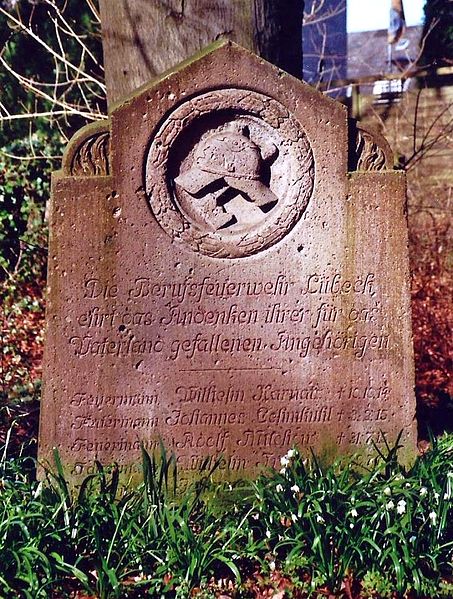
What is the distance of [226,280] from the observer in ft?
15.8

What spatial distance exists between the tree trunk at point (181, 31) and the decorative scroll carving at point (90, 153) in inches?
73.7

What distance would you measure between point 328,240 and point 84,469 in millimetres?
1887

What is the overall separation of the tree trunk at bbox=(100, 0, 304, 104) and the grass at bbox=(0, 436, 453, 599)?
10.6ft

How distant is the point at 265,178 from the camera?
484 centimetres

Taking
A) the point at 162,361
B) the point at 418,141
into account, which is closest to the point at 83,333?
the point at 162,361

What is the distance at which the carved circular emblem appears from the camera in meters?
4.71

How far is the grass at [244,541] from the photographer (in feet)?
13.0

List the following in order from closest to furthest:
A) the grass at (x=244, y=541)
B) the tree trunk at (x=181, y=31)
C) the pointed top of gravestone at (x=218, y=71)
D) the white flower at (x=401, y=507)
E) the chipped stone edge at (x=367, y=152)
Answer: the grass at (x=244, y=541)
the white flower at (x=401, y=507)
the pointed top of gravestone at (x=218, y=71)
the chipped stone edge at (x=367, y=152)
the tree trunk at (x=181, y=31)

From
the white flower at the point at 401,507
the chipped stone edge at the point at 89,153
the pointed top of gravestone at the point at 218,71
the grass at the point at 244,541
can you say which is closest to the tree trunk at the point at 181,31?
the pointed top of gravestone at the point at 218,71

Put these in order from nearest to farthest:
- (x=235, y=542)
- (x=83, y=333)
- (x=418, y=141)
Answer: (x=235, y=542) → (x=83, y=333) → (x=418, y=141)

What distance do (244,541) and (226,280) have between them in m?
1.42

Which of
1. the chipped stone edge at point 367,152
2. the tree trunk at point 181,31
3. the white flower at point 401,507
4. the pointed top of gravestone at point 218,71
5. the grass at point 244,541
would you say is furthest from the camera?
the tree trunk at point 181,31

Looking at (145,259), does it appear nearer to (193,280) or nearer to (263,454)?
(193,280)

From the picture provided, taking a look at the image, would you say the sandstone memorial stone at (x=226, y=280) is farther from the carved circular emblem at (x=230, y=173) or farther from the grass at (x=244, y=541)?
the grass at (x=244, y=541)
